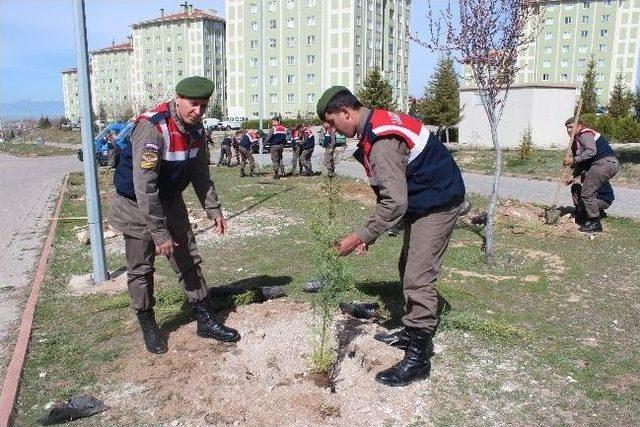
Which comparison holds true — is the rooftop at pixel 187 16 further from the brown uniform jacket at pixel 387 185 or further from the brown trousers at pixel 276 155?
the brown uniform jacket at pixel 387 185

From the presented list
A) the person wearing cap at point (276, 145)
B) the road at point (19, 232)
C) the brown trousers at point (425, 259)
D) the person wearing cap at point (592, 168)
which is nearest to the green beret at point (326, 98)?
the brown trousers at point (425, 259)

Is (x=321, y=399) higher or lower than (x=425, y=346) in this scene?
lower

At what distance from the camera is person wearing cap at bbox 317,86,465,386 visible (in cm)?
308

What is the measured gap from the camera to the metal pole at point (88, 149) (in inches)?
211

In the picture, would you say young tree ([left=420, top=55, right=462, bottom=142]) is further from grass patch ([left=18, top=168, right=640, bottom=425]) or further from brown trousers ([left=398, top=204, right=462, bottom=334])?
brown trousers ([left=398, top=204, right=462, bottom=334])

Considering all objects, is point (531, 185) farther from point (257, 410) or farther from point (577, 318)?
point (257, 410)

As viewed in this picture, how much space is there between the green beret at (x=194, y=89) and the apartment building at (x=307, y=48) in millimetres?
58591

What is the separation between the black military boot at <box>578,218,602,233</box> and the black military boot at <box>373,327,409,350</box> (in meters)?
5.52

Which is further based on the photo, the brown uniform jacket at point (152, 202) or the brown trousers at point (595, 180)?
the brown trousers at point (595, 180)

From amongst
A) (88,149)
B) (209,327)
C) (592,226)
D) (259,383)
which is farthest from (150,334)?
(592,226)

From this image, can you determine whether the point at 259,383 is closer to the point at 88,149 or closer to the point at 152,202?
A: the point at 152,202

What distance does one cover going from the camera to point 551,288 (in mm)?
5520

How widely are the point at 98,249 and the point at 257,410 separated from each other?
338 centimetres

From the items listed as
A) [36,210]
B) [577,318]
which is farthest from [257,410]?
[36,210]
